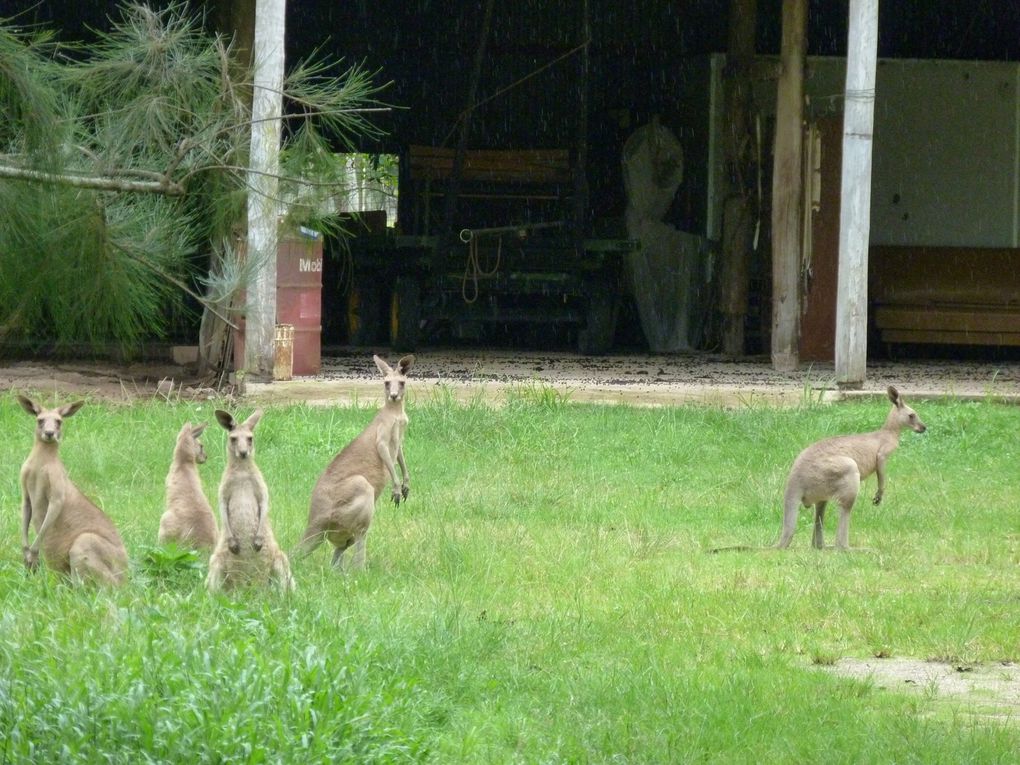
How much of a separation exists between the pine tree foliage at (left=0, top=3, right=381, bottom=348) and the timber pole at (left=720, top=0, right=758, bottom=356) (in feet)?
37.6

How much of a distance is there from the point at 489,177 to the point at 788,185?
4003 mm

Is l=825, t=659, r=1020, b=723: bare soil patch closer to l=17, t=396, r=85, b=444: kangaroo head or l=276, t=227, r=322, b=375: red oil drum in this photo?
l=17, t=396, r=85, b=444: kangaroo head

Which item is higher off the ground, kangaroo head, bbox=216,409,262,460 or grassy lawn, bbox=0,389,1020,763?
kangaroo head, bbox=216,409,262,460

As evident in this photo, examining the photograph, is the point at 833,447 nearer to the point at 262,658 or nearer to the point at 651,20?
the point at 262,658

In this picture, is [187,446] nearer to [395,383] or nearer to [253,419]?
[253,419]

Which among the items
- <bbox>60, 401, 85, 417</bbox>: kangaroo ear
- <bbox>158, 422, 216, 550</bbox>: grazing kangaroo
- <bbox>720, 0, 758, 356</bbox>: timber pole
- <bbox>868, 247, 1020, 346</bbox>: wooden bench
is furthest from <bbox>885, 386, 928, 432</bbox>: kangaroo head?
<bbox>868, 247, 1020, 346</bbox>: wooden bench

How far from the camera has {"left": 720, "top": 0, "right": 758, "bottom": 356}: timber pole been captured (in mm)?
16812

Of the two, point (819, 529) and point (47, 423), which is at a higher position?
point (47, 423)

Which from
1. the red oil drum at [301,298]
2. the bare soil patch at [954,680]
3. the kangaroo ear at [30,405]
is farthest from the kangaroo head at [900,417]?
the red oil drum at [301,298]

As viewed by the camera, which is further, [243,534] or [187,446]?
[187,446]

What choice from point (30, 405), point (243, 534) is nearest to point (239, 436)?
point (243, 534)

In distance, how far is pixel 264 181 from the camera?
5.71 meters

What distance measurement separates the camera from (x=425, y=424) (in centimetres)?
1059

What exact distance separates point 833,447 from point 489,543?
186cm
